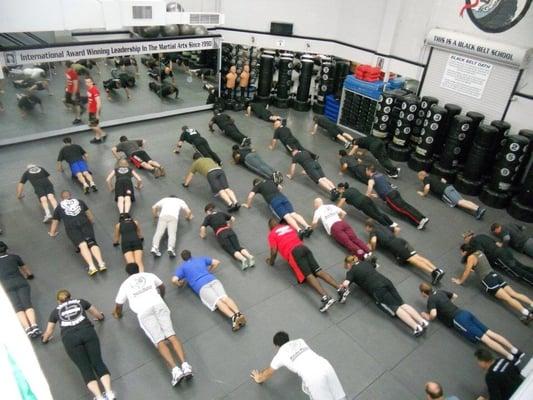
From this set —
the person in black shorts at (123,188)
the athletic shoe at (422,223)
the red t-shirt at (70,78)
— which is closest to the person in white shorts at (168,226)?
the person in black shorts at (123,188)

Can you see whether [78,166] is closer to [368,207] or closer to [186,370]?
[186,370]

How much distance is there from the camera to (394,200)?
8711mm

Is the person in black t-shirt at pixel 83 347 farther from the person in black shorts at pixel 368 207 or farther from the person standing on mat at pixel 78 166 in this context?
the person in black shorts at pixel 368 207

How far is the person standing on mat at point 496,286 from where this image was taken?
259 inches

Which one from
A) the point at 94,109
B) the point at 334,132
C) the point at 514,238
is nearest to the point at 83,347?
the point at 94,109

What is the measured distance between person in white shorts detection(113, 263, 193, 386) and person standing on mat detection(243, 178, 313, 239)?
314 centimetres

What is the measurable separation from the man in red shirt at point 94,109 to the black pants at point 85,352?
22.9ft

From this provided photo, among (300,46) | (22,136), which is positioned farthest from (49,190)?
(300,46)

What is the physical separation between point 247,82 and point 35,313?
379 inches

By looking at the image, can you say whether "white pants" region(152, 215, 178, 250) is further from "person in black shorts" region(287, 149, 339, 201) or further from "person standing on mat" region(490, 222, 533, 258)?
"person standing on mat" region(490, 222, 533, 258)

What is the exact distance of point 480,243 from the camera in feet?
24.5

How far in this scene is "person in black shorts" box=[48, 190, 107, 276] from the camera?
6.69 metres

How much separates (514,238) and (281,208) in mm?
4567

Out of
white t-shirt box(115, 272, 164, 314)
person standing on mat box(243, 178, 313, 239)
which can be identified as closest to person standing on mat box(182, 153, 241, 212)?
person standing on mat box(243, 178, 313, 239)
